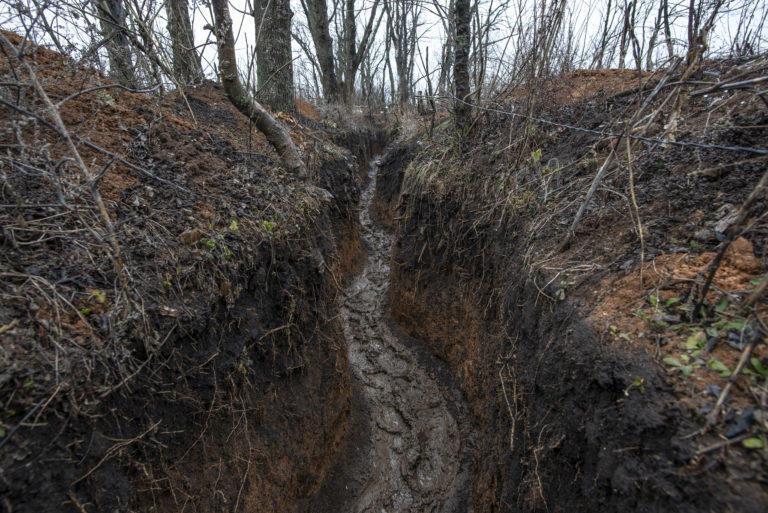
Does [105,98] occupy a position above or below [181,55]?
below

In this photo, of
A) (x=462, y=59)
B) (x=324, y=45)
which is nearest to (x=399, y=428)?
(x=462, y=59)

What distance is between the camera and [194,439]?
1.98 m

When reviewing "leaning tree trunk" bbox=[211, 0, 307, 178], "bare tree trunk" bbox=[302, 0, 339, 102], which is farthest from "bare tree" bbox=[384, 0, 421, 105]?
"leaning tree trunk" bbox=[211, 0, 307, 178]

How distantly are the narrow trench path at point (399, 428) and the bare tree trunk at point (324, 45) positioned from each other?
775 cm

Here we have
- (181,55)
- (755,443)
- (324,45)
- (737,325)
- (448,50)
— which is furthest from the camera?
(324,45)

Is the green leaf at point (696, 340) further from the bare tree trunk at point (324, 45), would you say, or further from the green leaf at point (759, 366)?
the bare tree trunk at point (324, 45)

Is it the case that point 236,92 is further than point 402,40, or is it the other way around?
point 402,40

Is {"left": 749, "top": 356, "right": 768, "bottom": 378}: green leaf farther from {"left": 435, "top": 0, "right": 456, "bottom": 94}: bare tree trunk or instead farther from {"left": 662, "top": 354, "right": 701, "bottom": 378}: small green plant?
{"left": 435, "top": 0, "right": 456, "bottom": 94}: bare tree trunk

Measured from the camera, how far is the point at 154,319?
1833mm

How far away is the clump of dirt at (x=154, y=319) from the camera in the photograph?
4.68 ft

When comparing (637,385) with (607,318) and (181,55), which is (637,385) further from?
(181,55)

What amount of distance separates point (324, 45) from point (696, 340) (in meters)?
10.8

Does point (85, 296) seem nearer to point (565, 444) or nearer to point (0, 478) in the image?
point (0, 478)

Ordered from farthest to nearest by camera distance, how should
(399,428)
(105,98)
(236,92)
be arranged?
(399,428) < (236,92) < (105,98)
